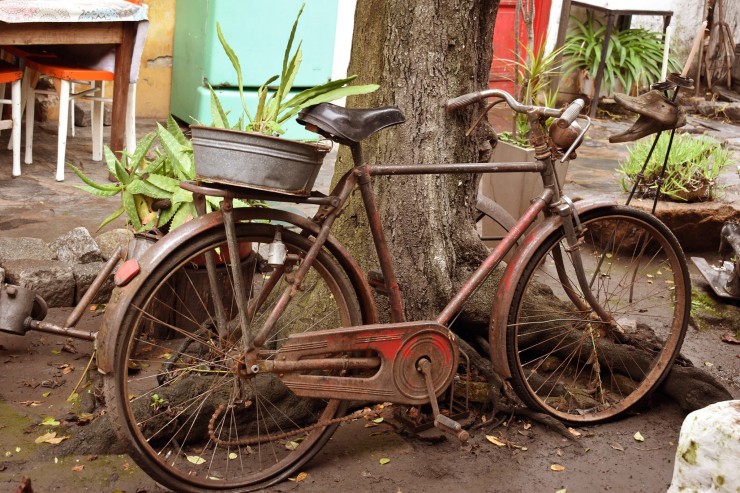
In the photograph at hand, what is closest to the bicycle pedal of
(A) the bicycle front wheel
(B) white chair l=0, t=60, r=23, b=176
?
(A) the bicycle front wheel

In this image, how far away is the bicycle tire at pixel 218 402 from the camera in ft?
10.2

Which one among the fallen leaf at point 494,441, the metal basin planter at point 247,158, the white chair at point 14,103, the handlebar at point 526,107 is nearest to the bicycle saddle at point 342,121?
the metal basin planter at point 247,158

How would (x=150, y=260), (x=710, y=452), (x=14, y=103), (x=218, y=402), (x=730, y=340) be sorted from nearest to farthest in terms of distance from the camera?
1. (x=710, y=452)
2. (x=150, y=260)
3. (x=218, y=402)
4. (x=730, y=340)
5. (x=14, y=103)

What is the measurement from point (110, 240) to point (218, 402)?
6.39 ft

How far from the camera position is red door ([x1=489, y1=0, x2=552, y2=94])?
33.8ft

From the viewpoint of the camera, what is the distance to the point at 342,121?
312cm

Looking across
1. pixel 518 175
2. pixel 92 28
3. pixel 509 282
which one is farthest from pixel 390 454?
pixel 92 28

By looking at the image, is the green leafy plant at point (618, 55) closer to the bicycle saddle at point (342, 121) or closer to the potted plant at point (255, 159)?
the bicycle saddle at point (342, 121)

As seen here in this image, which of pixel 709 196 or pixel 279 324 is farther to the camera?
pixel 709 196

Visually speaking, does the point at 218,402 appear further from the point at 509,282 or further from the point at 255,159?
the point at 509,282

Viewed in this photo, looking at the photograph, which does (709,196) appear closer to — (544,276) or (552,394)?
(544,276)

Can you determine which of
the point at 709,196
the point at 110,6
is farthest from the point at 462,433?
the point at 110,6

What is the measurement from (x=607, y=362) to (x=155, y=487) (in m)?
2.17

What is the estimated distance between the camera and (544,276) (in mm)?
5824
